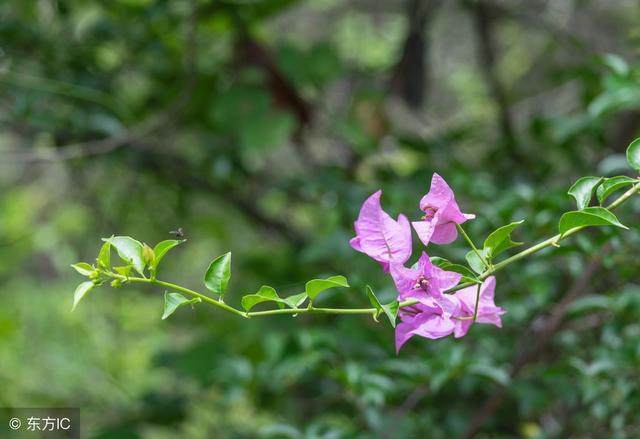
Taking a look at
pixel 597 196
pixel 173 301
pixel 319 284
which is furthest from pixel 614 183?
pixel 173 301

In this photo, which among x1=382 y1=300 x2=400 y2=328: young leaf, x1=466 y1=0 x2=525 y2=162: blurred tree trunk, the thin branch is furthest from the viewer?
x1=466 y1=0 x2=525 y2=162: blurred tree trunk

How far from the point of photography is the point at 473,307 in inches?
23.5

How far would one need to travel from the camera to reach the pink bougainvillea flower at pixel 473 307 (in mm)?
593

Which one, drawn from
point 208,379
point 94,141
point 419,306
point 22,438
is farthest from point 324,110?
point 22,438

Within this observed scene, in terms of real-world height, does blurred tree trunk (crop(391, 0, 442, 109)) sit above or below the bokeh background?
above

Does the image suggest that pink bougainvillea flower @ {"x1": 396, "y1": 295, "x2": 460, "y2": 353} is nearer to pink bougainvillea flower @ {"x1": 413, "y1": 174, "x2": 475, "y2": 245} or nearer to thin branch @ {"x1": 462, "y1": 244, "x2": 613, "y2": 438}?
pink bougainvillea flower @ {"x1": 413, "y1": 174, "x2": 475, "y2": 245}

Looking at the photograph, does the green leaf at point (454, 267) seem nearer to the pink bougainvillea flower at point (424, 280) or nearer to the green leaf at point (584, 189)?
the pink bougainvillea flower at point (424, 280)

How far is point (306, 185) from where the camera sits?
1407mm

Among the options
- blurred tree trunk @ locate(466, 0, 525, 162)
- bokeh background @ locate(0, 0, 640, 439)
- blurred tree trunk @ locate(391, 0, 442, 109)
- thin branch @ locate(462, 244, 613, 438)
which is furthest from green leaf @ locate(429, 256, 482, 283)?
blurred tree trunk @ locate(391, 0, 442, 109)

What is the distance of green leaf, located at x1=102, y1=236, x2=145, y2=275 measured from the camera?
59cm

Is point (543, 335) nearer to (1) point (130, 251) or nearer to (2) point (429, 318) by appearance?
(2) point (429, 318)

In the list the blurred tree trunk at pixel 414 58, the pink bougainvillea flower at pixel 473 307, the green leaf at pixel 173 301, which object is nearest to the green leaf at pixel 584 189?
the pink bougainvillea flower at pixel 473 307

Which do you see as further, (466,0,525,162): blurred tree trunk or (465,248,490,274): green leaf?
(466,0,525,162): blurred tree trunk

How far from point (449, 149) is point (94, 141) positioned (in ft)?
2.66
